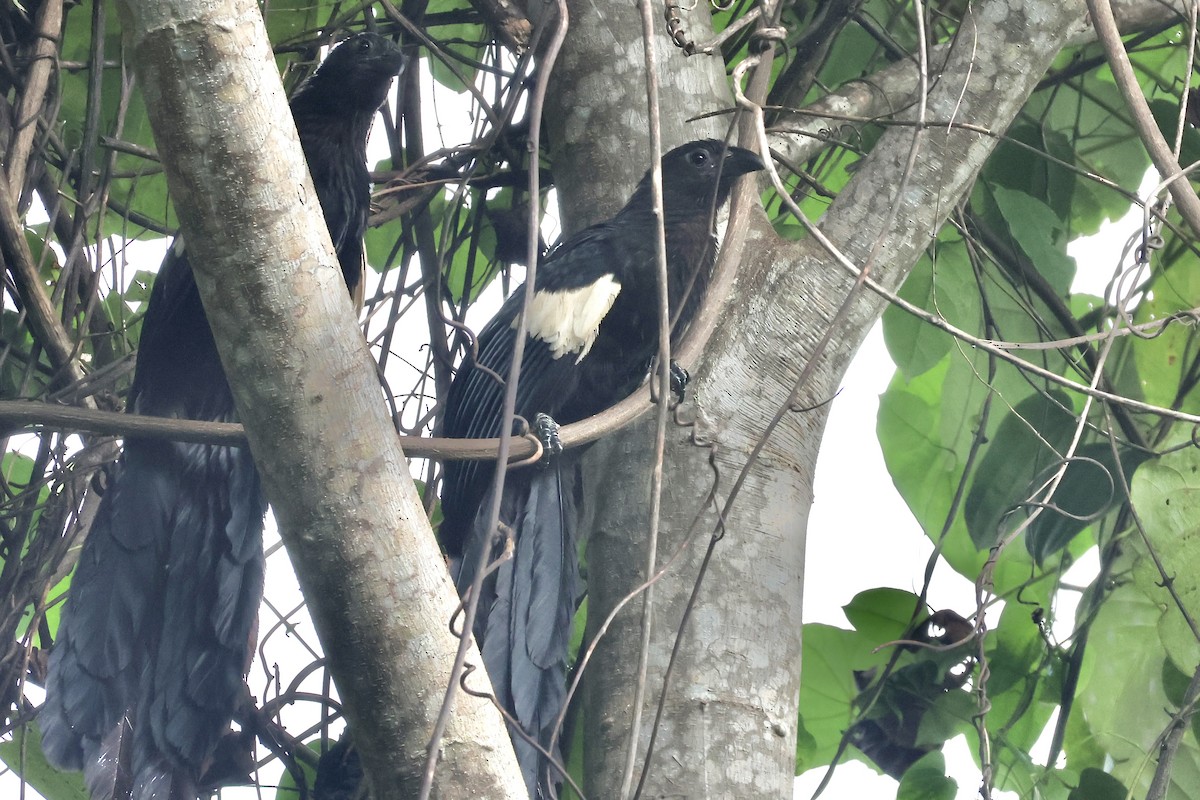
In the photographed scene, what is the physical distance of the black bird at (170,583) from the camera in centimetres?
180

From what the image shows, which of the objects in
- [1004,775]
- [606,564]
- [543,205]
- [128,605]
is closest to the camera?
[606,564]

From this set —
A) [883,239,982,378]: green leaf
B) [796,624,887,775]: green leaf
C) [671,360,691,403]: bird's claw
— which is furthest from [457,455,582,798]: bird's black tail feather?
[883,239,982,378]: green leaf

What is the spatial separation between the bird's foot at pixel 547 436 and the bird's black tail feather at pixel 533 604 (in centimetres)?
12

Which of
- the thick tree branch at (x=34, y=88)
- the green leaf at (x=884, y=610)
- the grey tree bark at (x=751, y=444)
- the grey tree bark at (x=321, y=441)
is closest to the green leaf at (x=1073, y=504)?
the green leaf at (x=884, y=610)

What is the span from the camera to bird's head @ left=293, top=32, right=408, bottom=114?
Answer: 8.02 feet

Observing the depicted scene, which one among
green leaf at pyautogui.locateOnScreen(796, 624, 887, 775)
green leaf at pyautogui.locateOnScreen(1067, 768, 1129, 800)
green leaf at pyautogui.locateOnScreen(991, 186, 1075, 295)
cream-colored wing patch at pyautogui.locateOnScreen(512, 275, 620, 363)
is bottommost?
green leaf at pyautogui.locateOnScreen(1067, 768, 1129, 800)

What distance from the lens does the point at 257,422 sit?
1268mm

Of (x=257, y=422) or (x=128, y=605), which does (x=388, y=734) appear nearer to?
(x=257, y=422)

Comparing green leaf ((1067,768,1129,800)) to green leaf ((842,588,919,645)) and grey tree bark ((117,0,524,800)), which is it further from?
grey tree bark ((117,0,524,800))

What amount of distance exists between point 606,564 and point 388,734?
591 mm

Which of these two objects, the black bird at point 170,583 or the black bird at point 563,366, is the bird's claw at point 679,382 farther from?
the black bird at point 170,583

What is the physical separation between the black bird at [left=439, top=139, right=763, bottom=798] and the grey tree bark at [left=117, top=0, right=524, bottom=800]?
638mm

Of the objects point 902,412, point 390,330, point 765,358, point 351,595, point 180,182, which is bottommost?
point 351,595

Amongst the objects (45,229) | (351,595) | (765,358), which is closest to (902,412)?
(765,358)
